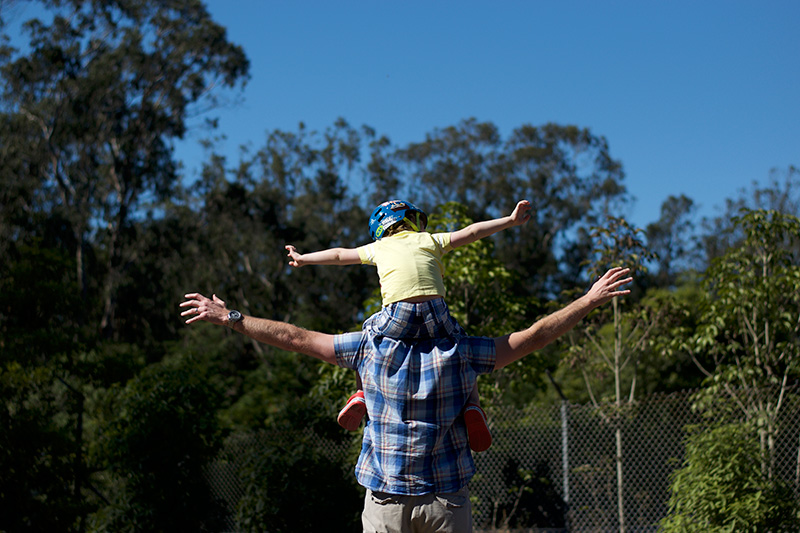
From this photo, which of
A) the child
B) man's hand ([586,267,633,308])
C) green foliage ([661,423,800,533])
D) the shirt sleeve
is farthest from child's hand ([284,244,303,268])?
green foliage ([661,423,800,533])

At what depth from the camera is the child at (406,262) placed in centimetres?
238

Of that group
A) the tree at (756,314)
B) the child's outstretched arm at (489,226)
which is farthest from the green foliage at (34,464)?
the tree at (756,314)

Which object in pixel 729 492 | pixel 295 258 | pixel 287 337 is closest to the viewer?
pixel 287 337

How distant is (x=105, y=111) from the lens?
2284cm

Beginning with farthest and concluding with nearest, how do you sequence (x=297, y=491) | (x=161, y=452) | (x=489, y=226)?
1. (x=161, y=452)
2. (x=297, y=491)
3. (x=489, y=226)

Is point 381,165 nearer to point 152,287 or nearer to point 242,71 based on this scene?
point 242,71

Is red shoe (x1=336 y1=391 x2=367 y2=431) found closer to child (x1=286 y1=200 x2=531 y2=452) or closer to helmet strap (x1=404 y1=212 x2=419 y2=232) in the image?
child (x1=286 y1=200 x2=531 y2=452)

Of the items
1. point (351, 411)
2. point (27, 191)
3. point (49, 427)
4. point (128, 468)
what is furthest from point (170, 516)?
point (27, 191)

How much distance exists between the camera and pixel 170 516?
5.92 metres

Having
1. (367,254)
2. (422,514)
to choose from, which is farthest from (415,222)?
(422,514)

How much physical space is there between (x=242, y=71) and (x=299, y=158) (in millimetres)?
6648

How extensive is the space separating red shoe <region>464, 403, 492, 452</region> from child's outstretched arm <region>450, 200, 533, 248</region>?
0.64 m

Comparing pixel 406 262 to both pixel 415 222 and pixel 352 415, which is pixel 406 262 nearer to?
pixel 415 222

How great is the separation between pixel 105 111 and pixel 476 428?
2342 cm
